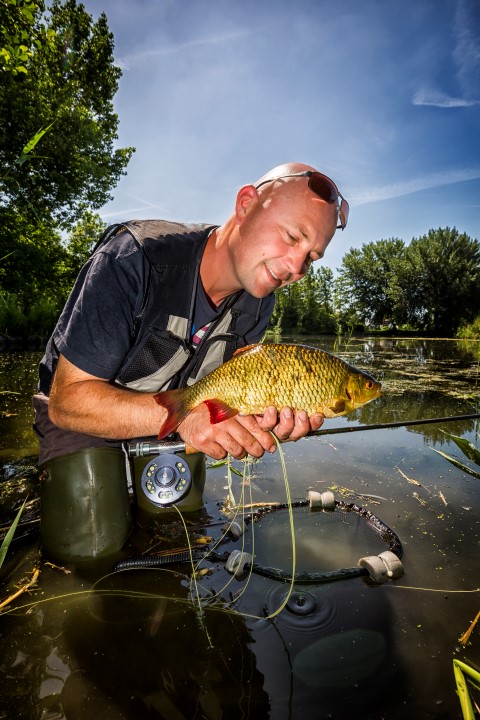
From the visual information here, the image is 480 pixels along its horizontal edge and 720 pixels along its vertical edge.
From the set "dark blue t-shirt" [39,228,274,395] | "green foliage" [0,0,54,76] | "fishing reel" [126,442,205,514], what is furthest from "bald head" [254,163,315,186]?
"green foliage" [0,0,54,76]

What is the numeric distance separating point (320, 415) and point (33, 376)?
22.6ft

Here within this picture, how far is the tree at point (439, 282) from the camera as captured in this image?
1658 inches

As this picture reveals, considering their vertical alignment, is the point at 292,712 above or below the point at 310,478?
below

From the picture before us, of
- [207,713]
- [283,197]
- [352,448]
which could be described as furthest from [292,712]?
[352,448]

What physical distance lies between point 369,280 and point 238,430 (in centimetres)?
5784

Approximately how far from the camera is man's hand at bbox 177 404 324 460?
1.83 meters

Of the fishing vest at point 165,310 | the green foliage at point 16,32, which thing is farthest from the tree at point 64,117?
the fishing vest at point 165,310

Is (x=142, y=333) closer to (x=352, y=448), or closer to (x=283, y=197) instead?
(x=283, y=197)

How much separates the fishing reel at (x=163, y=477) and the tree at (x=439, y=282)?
43.9 meters

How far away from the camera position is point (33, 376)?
23.5 feet

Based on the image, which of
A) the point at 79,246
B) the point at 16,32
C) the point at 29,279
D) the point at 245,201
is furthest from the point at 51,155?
the point at 245,201

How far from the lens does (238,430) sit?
72.3 inches

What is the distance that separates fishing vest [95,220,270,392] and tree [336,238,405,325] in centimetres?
5309

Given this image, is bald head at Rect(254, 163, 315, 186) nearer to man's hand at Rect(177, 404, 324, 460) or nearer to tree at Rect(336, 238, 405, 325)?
man's hand at Rect(177, 404, 324, 460)
